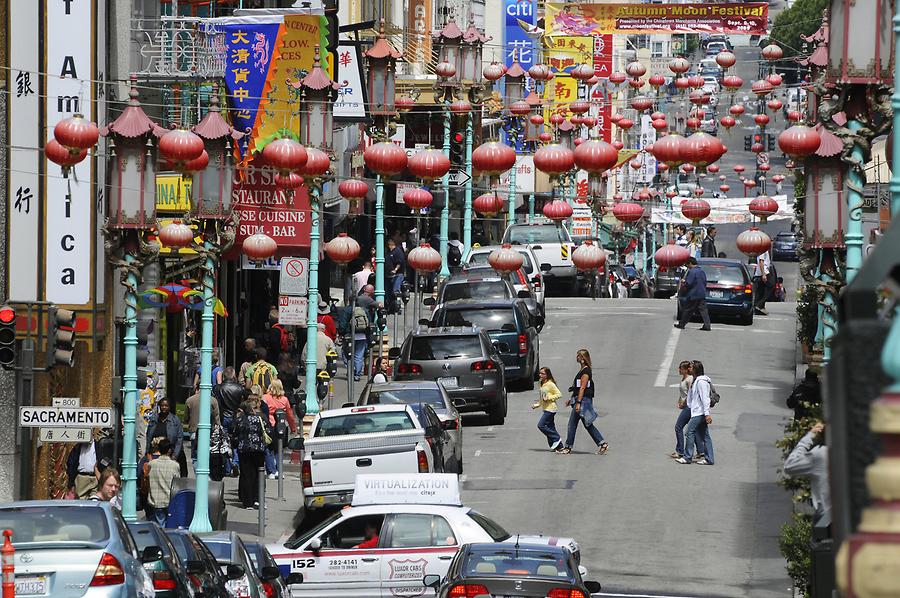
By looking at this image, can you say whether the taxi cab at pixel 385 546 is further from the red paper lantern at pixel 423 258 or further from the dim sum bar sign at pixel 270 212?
the red paper lantern at pixel 423 258

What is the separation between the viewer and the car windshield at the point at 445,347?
30.6 meters

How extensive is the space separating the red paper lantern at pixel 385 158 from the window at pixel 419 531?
6.18m

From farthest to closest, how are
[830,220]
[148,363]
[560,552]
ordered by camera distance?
[148,363], [830,220], [560,552]

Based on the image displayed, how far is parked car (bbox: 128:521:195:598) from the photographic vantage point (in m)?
13.6

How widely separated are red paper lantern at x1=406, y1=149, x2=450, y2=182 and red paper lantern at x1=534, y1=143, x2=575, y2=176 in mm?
2803

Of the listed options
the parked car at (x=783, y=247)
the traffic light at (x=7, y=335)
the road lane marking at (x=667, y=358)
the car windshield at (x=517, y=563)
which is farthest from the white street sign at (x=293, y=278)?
the parked car at (x=783, y=247)

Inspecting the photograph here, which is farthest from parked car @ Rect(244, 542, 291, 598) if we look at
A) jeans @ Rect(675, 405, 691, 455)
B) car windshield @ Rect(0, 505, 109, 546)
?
jeans @ Rect(675, 405, 691, 455)

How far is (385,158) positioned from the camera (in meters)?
22.8

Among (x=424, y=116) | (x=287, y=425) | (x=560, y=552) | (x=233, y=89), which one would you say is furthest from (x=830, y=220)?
(x=424, y=116)

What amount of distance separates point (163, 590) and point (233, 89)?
19.9m

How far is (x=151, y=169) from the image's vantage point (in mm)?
19672

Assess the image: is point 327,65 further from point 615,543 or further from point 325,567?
point 325,567

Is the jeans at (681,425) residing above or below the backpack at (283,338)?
below

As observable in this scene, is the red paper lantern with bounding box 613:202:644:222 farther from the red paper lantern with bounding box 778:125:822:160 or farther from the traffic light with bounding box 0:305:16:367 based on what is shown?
the traffic light with bounding box 0:305:16:367
